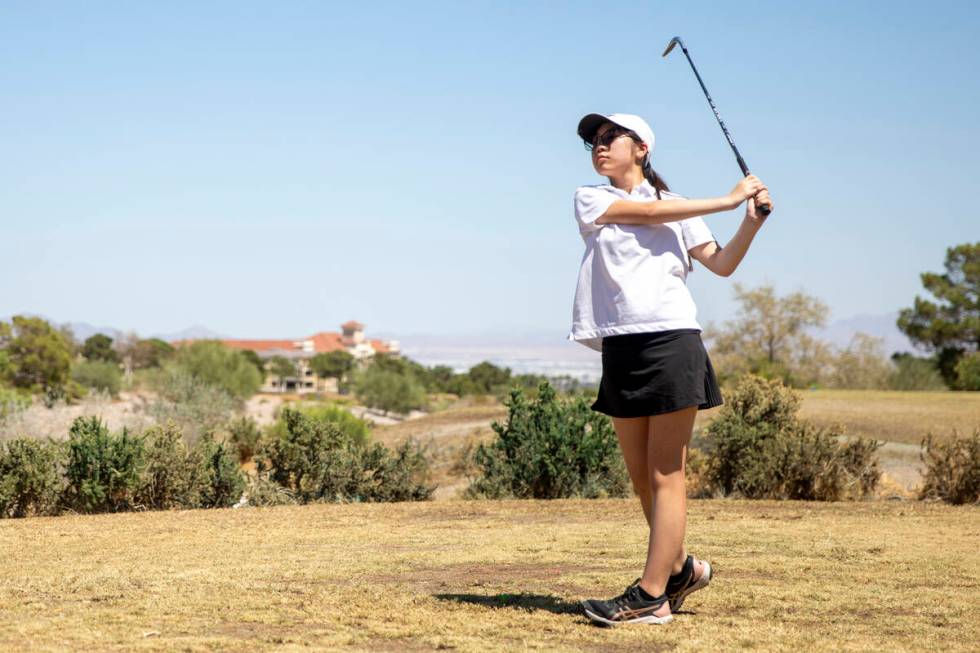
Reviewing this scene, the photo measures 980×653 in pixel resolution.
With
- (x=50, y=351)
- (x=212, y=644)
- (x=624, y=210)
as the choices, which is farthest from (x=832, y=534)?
(x=50, y=351)

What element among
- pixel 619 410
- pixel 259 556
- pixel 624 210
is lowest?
pixel 259 556

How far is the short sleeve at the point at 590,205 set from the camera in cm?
510

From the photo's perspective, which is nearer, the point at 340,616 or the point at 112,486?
the point at 340,616

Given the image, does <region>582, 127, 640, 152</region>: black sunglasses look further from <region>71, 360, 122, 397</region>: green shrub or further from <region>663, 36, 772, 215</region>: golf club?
<region>71, 360, 122, 397</region>: green shrub

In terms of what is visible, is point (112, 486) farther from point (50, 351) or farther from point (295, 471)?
point (50, 351)

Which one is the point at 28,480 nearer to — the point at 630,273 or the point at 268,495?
the point at 268,495

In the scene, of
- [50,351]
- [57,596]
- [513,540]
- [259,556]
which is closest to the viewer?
[57,596]

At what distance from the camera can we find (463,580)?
622 cm

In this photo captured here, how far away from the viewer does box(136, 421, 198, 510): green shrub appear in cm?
1082

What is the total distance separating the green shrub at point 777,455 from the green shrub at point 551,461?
1085 millimetres

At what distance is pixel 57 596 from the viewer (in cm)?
572

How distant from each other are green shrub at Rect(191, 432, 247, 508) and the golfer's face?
6876mm

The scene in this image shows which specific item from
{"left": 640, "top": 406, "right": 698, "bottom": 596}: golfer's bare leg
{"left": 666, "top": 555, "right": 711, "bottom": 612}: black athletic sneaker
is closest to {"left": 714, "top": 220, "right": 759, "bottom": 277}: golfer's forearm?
{"left": 640, "top": 406, "right": 698, "bottom": 596}: golfer's bare leg

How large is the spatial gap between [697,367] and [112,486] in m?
7.13
